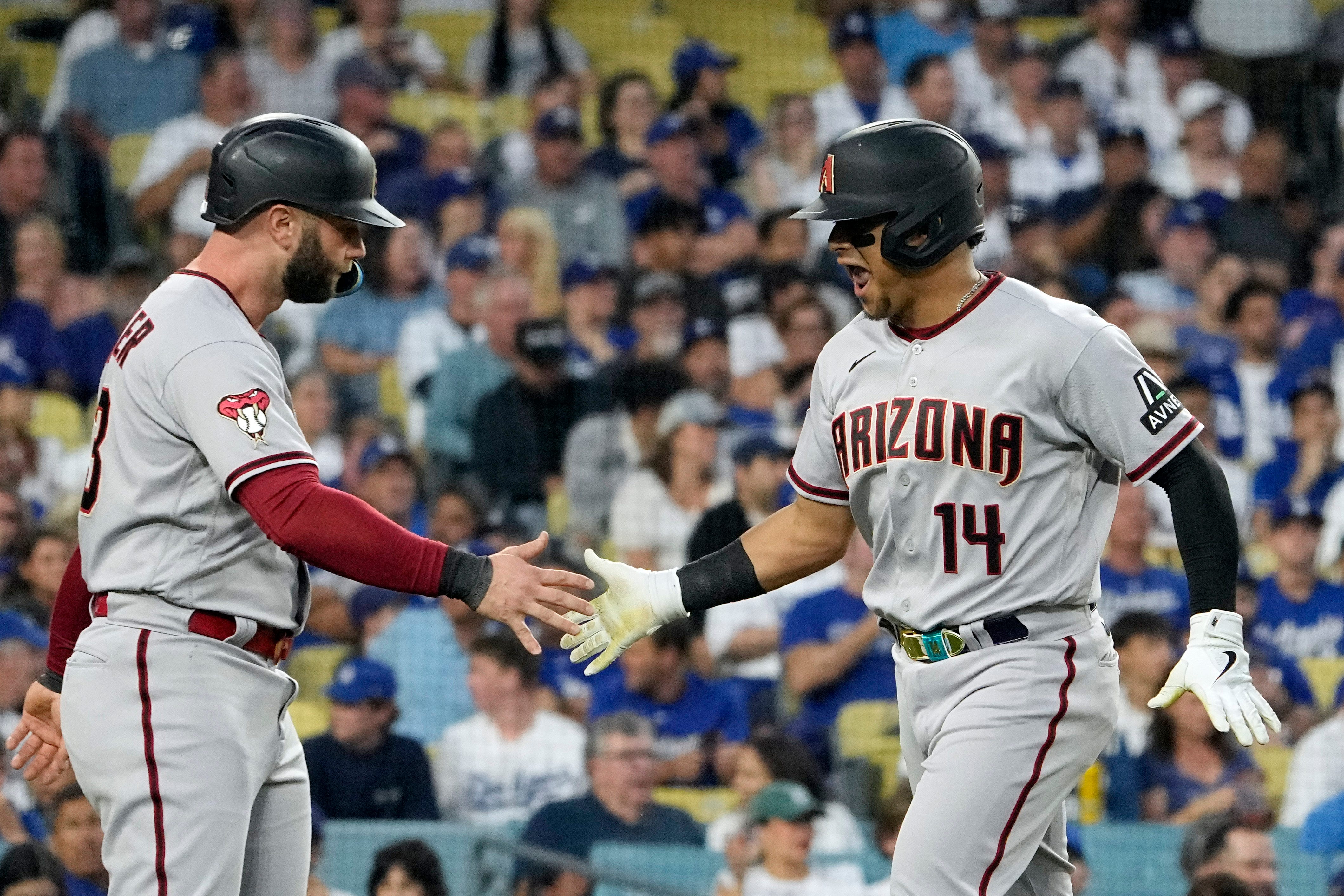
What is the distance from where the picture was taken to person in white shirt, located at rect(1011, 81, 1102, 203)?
7539mm

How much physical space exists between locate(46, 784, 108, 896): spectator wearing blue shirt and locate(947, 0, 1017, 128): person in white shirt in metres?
4.92

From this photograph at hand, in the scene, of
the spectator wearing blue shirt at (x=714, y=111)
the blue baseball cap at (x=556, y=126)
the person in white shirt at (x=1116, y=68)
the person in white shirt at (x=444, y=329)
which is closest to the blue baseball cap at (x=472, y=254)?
the person in white shirt at (x=444, y=329)

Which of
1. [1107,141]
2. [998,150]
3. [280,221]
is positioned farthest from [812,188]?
[280,221]

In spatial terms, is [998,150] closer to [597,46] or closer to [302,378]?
[597,46]

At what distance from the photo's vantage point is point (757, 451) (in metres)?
5.84

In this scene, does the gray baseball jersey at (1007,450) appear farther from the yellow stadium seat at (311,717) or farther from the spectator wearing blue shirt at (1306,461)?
the spectator wearing blue shirt at (1306,461)

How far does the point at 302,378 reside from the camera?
243 inches

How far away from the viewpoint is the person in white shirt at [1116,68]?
7.90 m

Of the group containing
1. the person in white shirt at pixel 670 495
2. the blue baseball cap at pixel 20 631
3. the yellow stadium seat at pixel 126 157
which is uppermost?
the yellow stadium seat at pixel 126 157

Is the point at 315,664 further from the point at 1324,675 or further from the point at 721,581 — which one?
the point at 1324,675

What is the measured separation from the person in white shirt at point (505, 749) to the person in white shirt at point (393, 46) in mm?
3093

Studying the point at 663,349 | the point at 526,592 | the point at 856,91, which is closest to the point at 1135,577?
the point at 663,349

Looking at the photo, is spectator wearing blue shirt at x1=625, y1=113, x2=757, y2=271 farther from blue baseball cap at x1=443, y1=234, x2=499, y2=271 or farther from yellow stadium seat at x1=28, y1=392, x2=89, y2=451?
yellow stadium seat at x1=28, y1=392, x2=89, y2=451

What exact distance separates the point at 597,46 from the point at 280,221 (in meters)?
5.20
